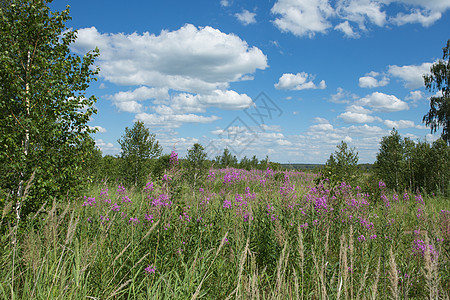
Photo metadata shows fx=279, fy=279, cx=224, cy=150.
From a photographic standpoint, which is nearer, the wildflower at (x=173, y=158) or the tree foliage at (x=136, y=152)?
the wildflower at (x=173, y=158)

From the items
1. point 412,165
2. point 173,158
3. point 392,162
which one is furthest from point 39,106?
point 412,165

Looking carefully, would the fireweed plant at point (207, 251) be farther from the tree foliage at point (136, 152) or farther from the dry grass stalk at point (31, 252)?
the tree foliage at point (136, 152)

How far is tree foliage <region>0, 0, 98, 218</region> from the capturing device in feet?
13.7

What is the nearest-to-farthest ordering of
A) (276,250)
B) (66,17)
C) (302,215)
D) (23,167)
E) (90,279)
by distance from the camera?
(90,279)
(276,250)
(23,167)
(302,215)
(66,17)

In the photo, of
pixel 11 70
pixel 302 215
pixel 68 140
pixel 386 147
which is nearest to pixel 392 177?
pixel 386 147

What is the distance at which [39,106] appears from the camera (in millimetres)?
4387

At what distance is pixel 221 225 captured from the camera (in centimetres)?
448

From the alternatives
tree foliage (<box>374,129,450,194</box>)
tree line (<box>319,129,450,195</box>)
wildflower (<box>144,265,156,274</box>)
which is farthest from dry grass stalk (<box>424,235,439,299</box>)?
tree foliage (<box>374,129,450,194</box>)

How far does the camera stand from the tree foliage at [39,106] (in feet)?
13.7

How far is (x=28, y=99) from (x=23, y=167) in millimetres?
1083

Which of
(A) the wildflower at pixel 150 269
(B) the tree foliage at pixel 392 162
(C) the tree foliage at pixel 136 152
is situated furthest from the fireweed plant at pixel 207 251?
(B) the tree foliage at pixel 392 162

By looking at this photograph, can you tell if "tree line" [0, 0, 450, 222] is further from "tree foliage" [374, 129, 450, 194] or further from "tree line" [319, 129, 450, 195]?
"tree foliage" [374, 129, 450, 194]

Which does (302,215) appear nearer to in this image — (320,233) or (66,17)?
(320,233)

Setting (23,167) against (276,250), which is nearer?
(276,250)
